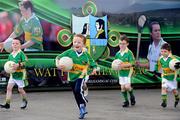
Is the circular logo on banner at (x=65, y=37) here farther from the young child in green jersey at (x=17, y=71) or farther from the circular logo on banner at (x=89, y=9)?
the young child in green jersey at (x=17, y=71)

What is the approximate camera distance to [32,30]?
15062mm

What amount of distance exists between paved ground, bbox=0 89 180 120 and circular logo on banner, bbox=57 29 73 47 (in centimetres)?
154

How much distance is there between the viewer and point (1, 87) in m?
15.0

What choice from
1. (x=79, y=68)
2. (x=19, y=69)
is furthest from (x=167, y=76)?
(x=19, y=69)

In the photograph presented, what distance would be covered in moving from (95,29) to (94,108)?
13.0 feet

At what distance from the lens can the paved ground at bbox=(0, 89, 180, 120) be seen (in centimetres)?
1058

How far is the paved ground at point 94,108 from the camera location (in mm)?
10578

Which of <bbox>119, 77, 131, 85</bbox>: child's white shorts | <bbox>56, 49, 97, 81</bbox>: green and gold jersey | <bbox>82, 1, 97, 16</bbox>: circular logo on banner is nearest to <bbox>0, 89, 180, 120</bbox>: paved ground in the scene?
<bbox>119, 77, 131, 85</bbox>: child's white shorts

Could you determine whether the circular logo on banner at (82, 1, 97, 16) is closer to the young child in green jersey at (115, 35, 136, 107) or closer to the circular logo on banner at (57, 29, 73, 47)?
the circular logo on banner at (57, 29, 73, 47)

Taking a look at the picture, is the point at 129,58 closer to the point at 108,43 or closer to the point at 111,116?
the point at 111,116

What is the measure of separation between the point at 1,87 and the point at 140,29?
15.4ft

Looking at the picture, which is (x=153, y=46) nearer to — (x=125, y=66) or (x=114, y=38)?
(x=114, y=38)

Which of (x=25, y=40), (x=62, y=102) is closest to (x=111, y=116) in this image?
(x=62, y=102)

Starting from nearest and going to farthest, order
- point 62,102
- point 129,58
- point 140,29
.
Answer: point 129,58
point 62,102
point 140,29
